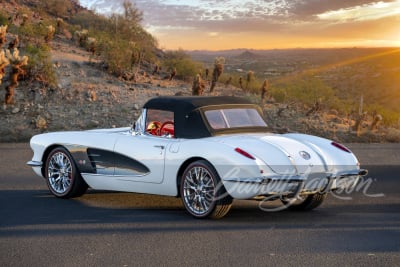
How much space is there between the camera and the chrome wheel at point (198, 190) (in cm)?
828

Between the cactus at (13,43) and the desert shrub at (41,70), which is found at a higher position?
the cactus at (13,43)

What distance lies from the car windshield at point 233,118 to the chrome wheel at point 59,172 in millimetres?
2420

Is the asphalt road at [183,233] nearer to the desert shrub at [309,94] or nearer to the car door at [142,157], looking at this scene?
the car door at [142,157]

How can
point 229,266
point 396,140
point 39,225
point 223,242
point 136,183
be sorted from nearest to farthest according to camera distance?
point 229,266 → point 223,242 → point 39,225 → point 136,183 → point 396,140

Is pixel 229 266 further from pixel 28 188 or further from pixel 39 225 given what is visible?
pixel 28 188

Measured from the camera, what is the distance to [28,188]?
11.4m

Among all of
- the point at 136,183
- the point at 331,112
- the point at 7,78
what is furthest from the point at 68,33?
the point at 136,183

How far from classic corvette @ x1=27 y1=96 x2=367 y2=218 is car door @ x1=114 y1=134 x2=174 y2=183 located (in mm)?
13

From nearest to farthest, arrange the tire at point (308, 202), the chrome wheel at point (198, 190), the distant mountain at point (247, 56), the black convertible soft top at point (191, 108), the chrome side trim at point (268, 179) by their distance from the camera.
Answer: the chrome side trim at point (268, 179)
the chrome wheel at point (198, 190)
the black convertible soft top at point (191, 108)
the tire at point (308, 202)
the distant mountain at point (247, 56)

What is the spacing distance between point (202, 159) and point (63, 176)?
2.73 m

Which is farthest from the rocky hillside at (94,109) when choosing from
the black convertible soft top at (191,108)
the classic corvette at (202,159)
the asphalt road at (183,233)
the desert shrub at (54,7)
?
the desert shrub at (54,7)

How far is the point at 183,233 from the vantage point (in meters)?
7.70

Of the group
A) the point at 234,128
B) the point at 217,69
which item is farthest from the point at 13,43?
the point at 234,128

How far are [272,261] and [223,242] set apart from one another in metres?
0.90
